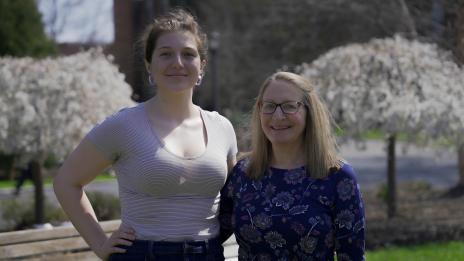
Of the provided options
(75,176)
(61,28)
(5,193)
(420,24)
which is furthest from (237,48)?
(75,176)


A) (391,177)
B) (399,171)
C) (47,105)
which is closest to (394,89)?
(391,177)

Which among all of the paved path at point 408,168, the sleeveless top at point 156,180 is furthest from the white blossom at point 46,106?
the paved path at point 408,168

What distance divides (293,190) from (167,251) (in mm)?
518

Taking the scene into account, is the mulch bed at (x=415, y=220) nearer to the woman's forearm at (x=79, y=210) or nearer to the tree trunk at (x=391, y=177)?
the tree trunk at (x=391, y=177)

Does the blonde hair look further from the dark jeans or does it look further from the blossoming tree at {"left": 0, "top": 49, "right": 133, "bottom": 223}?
the blossoming tree at {"left": 0, "top": 49, "right": 133, "bottom": 223}

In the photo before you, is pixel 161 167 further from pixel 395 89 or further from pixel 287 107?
pixel 395 89

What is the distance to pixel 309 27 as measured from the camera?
2303cm

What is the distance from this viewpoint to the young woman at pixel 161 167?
9.91 ft

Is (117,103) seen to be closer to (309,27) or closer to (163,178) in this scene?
(163,178)

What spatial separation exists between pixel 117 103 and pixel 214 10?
22.0 meters

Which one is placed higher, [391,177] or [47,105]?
[47,105]

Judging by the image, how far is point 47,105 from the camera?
9.64 metres

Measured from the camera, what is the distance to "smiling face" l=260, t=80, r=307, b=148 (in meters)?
3.05

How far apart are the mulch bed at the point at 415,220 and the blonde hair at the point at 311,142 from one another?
614 cm
